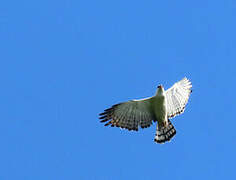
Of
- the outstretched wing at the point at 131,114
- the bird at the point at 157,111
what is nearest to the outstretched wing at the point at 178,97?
the bird at the point at 157,111

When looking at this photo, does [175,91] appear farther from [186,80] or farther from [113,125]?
[113,125]

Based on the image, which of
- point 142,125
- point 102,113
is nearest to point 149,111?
point 142,125

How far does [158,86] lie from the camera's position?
781 inches

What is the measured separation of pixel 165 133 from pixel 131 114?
6.09ft

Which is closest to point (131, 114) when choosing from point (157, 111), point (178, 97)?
point (157, 111)

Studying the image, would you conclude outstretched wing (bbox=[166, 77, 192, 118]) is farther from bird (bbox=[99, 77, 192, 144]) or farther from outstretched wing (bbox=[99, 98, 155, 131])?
outstretched wing (bbox=[99, 98, 155, 131])

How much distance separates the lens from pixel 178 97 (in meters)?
21.1

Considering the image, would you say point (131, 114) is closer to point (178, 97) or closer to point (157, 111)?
point (157, 111)

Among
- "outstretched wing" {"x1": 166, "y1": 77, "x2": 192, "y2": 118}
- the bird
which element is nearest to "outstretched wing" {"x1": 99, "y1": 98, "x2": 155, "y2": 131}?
the bird

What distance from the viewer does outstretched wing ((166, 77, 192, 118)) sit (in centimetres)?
2080

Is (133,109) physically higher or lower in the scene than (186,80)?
lower

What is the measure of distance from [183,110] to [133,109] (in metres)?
2.41

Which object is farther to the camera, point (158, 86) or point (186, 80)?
point (186, 80)

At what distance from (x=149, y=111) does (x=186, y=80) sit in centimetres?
238
